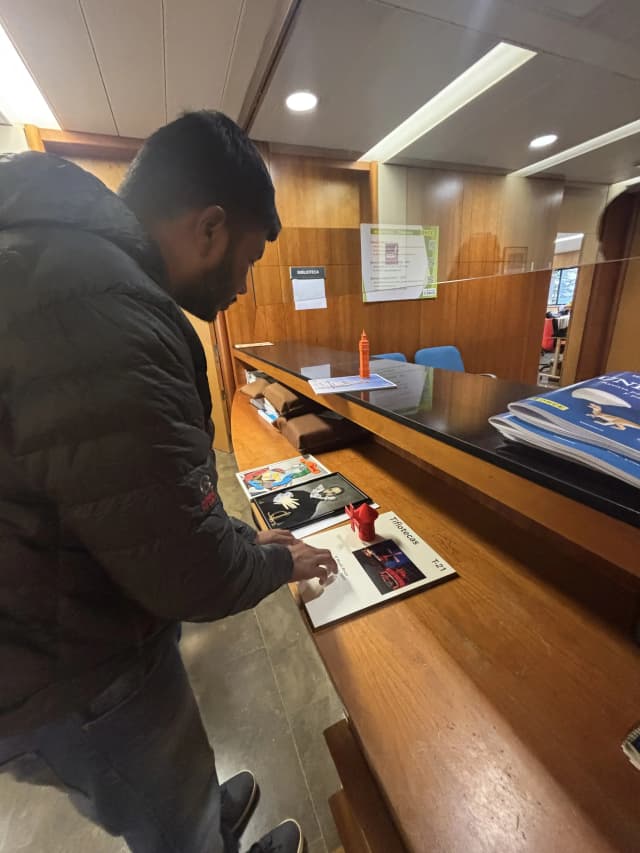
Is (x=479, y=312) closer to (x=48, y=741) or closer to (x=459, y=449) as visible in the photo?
(x=459, y=449)

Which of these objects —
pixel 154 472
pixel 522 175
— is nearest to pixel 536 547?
pixel 154 472

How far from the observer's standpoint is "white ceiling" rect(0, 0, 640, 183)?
4.38 feet

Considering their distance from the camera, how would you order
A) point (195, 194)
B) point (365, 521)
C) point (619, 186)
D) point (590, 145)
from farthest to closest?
point (590, 145) → point (619, 186) → point (365, 521) → point (195, 194)

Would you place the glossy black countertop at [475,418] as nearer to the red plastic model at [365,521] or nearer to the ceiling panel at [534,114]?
the red plastic model at [365,521]

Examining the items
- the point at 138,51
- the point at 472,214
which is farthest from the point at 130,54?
the point at 472,214

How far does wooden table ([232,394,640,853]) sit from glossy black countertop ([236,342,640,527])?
1.03 feet

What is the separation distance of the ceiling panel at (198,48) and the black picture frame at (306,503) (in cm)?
176

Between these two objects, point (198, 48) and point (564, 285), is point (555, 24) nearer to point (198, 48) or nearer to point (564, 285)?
point (564, 285)

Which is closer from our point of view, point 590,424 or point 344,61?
point 590,424

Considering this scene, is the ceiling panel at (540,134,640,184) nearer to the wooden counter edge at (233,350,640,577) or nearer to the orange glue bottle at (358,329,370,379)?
the orange glue bottle at (358,329,370,379)

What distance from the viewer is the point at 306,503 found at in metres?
1.00

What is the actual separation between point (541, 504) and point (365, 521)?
410mm

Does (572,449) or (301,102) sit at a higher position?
(301,102)

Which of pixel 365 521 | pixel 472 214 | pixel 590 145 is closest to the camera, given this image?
pixel 365 521
